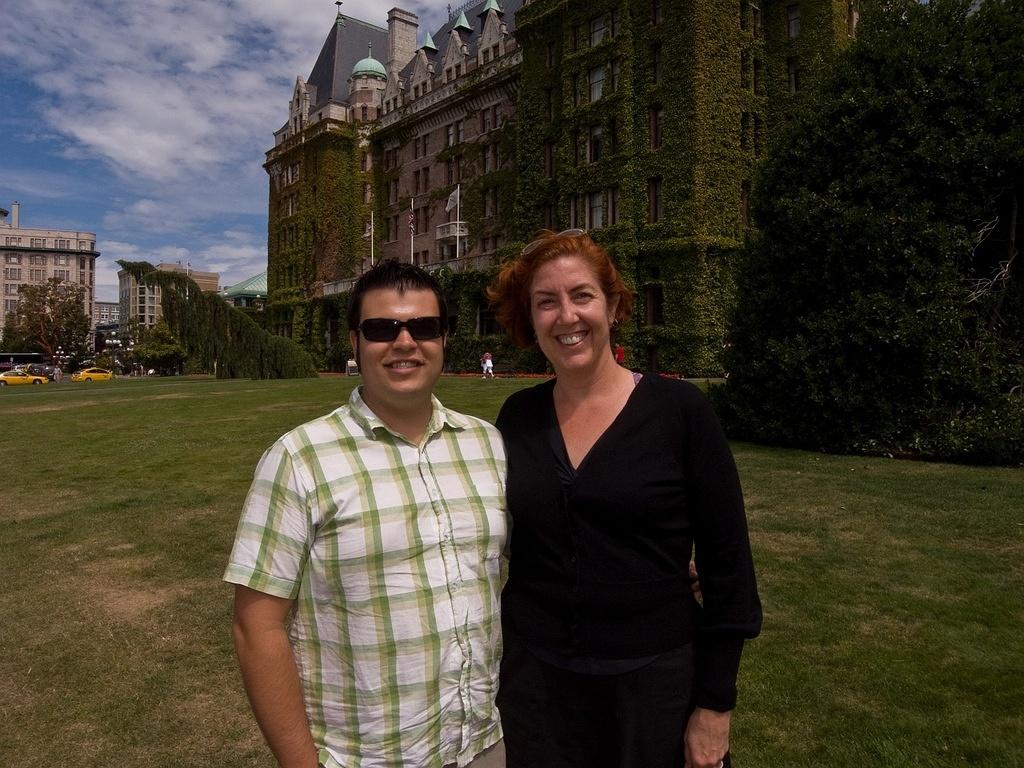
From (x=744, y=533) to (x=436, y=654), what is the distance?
3.54 ft

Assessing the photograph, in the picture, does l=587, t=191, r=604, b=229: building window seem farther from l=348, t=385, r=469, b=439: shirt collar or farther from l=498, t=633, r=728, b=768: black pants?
l=498, t=633, r=728, b=768: black pants

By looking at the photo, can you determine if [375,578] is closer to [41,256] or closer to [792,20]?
[792,20]

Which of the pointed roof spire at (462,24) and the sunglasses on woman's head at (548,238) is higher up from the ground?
the pointed roof spire at (462,24)

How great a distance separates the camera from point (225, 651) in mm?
5238

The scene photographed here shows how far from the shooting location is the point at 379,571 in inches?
83.9

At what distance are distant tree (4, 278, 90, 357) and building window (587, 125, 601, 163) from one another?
206ft

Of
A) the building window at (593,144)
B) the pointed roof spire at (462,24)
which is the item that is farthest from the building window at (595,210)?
the pointed roof spire at (462,24)

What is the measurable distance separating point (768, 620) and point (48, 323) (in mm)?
83900

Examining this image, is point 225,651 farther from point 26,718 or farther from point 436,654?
point 436,654

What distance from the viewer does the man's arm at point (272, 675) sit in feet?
6.52

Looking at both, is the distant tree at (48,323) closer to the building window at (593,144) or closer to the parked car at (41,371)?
the parked car at (41,371)

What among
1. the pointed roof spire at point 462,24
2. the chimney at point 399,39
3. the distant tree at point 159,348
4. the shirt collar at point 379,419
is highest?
the chimney at point 399,39

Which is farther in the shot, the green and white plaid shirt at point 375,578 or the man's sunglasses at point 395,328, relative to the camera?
the man's sunglasses at point 395,328

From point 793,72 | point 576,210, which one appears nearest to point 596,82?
point 576,210
